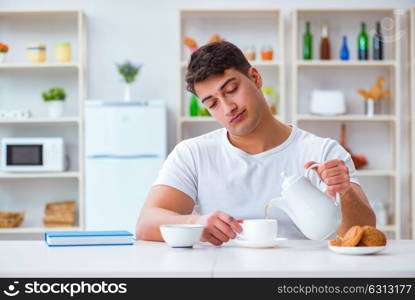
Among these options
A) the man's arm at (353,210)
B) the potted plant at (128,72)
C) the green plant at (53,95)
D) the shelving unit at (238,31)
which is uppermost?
the shelving unit at (238,31)

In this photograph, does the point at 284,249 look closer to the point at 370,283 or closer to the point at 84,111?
the point at 370,283

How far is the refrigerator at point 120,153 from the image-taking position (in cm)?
521

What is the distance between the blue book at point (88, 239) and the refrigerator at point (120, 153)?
3291 mm

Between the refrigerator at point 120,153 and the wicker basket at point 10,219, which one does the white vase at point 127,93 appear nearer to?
the refrigerator at point 120,153

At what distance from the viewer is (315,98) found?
5555 millimetres

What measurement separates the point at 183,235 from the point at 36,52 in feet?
13.5

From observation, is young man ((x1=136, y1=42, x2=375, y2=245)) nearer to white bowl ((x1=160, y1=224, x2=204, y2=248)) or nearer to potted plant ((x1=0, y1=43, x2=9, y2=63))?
white bowl ((x1=160, y1=224, x2=204, y2=248))

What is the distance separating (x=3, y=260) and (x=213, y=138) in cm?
103

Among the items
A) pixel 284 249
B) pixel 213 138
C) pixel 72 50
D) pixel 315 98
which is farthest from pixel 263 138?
pixel 72 50

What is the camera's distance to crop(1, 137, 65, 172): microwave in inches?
215

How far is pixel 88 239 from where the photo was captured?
6.20 feet

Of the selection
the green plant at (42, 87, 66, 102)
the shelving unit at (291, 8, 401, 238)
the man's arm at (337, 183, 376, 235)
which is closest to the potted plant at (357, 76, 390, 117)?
the shelving unit at (291, 8, 401, 238)

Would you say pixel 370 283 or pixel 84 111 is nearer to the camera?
pixel 370 283

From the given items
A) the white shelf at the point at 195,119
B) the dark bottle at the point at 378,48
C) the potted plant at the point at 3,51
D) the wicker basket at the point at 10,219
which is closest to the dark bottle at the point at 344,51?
the dark bottle at the point at 378,48
